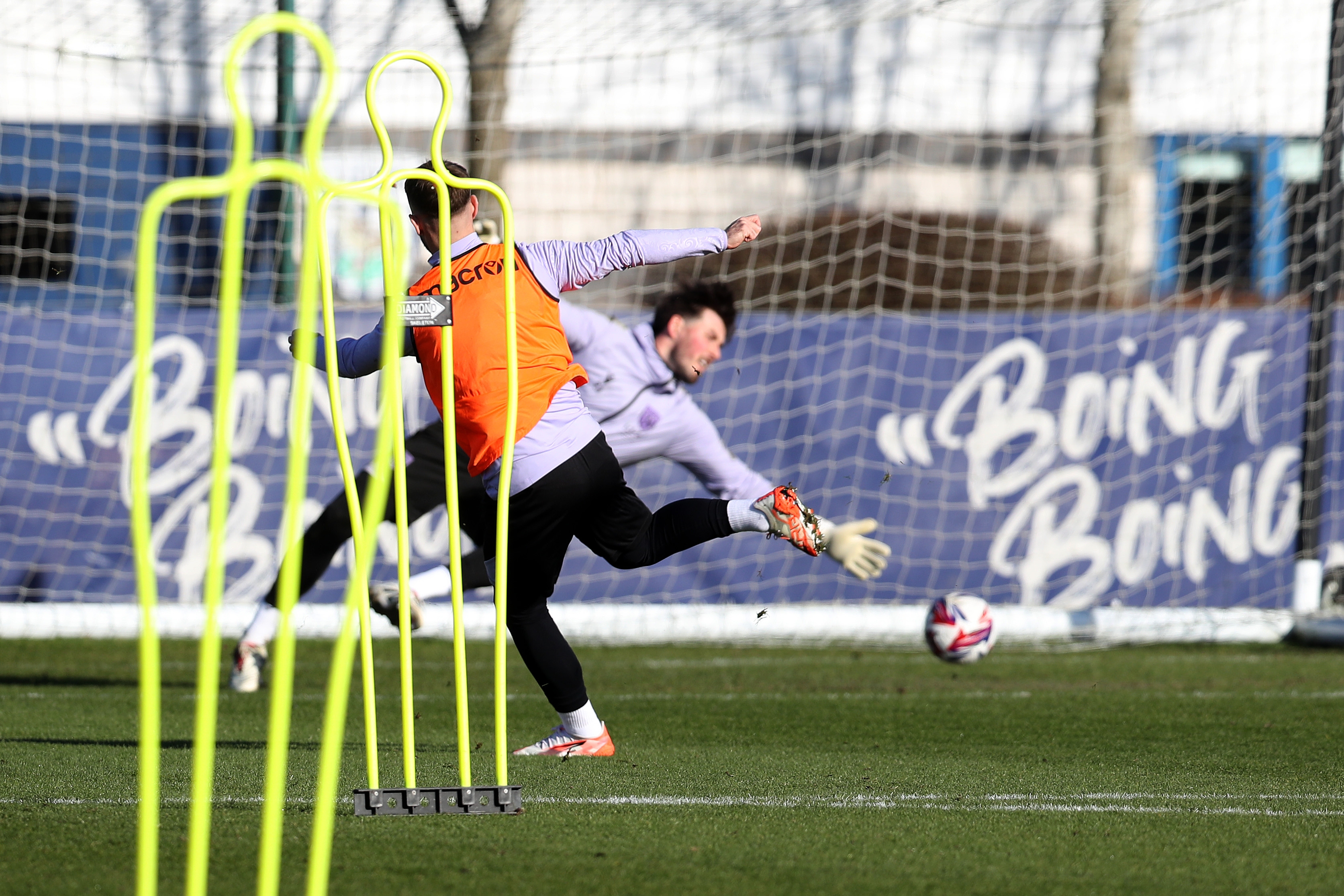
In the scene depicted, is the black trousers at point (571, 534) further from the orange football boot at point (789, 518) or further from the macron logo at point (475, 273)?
the macron logo at point (475, 273)

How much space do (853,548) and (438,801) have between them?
5.84ft

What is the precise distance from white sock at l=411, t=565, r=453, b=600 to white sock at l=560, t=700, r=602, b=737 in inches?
82.6

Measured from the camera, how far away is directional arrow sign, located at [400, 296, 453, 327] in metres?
3.60

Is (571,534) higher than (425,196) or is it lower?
lower

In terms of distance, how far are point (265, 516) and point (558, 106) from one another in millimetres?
5800

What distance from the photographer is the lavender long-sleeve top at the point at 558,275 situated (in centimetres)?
456

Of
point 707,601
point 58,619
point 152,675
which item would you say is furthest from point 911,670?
point 152,675

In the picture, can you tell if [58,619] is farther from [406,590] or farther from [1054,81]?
[1054,81]

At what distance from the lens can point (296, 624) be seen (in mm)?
8984

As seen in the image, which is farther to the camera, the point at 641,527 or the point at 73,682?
the point at 73,682

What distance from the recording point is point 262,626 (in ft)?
23.1

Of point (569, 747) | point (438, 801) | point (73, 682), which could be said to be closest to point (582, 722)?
point (569, 747)

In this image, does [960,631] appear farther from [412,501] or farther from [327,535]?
[327,535]

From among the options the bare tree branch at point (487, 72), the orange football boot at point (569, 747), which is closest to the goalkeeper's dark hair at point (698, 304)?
the orange football boot at point (569, 747)
